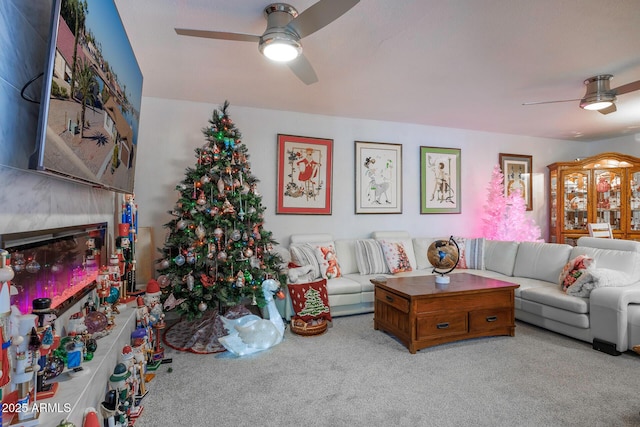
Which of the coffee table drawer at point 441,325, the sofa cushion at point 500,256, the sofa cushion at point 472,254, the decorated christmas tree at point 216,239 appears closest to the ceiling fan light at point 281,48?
the decorated christmas tree at point 216,239

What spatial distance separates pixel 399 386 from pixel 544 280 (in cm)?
266

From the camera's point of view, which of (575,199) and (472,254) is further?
(575,199)

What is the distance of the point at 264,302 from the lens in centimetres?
326

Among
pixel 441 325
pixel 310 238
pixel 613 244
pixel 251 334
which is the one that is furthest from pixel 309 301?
pixel 613 244

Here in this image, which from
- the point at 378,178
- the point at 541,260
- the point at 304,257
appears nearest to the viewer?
the point at 304,257

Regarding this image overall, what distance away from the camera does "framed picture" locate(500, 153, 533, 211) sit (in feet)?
19.0

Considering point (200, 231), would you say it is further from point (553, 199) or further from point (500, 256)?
point (553, 199)

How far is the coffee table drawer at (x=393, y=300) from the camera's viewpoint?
3.01 meters

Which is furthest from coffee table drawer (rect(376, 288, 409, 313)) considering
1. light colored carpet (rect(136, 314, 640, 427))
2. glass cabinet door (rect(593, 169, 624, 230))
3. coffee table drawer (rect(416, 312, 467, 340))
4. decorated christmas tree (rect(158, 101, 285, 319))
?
glass cabinet door (rect(593, 169, 624, 230))

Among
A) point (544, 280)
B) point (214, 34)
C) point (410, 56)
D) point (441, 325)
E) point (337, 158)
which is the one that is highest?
point (410, 56)

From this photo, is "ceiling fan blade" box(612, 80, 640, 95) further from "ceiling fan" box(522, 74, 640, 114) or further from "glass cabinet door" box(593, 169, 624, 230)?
"glass cabinet door" box(593, 169, 624, 230)

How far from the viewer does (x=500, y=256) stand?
454cm

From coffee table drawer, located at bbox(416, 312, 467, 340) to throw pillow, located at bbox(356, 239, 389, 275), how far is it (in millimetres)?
1364

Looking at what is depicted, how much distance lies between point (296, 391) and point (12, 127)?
208 centimetres
